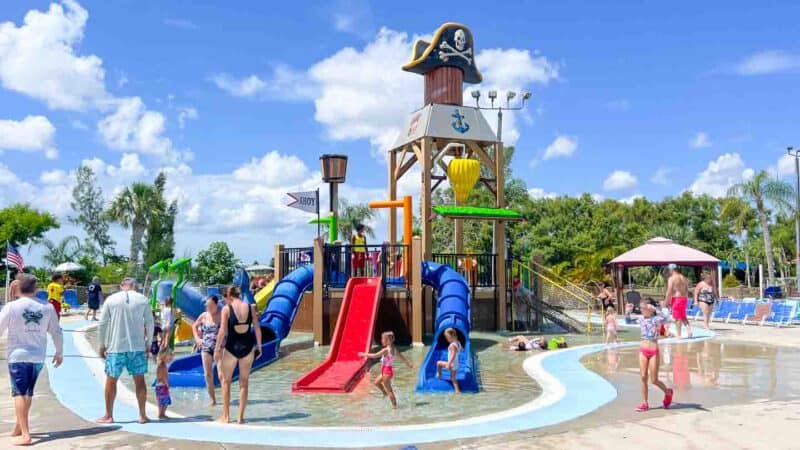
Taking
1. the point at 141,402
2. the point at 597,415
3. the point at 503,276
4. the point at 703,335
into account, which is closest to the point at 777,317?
the point at 703,335

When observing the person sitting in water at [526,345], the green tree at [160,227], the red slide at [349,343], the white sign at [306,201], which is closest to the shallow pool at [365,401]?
the red slide at [349,343]

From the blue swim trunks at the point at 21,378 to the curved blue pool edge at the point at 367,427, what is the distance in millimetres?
1102

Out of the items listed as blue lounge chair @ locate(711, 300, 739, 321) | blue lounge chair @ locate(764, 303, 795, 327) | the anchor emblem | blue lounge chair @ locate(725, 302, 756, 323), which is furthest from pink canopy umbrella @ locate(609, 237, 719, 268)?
the anchor emblem

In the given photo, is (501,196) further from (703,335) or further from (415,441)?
(415,441)

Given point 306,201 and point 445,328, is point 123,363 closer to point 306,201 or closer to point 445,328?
point 445,328

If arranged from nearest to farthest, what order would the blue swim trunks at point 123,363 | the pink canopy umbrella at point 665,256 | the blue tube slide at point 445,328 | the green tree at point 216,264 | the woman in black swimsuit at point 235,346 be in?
the blue swim trunks at point 123,363 < the woman in black swimsuit at point 235,346 < the blue tube slide at point 445,328 < the pink canopy umbrella at point 665,256 < the green tree at point 216,264

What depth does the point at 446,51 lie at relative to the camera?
63.3 feet

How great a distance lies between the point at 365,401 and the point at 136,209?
48141 millimetres

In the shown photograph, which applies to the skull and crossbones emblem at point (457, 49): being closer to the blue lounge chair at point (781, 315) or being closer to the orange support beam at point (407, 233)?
the orange support beam at point (407, 233)

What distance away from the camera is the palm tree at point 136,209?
5309 centimetres

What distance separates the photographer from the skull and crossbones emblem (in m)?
19.2

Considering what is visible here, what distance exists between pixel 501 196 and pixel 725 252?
45.8 m

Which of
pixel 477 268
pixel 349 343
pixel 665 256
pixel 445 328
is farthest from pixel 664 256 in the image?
pixel 349 343

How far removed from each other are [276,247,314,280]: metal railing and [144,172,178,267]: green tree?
35.8 meters
